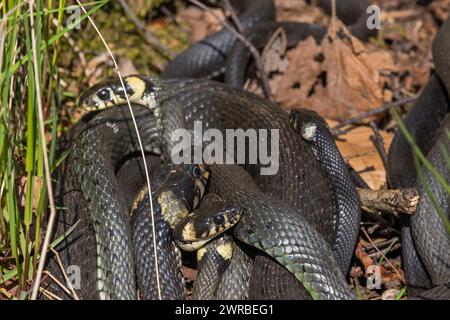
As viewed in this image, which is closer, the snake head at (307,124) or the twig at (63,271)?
the twig at (63,271)

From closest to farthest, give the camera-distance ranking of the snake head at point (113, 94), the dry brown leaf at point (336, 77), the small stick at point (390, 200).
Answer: the small stick at point (390, 200) < the snake head at point (113, 94) < the dry brown leaf at point (336, 77)

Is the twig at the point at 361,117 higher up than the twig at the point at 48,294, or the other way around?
the twig at the point at 361,117

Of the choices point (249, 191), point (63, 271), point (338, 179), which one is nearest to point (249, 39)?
point (338, 179)

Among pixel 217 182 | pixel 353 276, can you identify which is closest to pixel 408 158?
pixel 353 276

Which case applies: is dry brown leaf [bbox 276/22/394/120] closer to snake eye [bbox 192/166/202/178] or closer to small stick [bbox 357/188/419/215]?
small stick [bbox 357/188/419/215]

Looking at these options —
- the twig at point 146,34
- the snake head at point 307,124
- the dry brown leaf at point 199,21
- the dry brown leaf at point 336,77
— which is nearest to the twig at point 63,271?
the snake head at point 307,124

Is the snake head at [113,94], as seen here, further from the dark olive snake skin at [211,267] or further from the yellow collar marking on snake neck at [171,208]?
the dark olive snake skin at [211,267]

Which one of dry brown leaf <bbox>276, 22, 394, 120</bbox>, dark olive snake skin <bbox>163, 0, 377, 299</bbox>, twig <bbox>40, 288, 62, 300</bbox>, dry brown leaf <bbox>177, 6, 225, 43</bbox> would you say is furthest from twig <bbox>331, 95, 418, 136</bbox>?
twig <bbox>40, 288, 62, 300</bbox>
